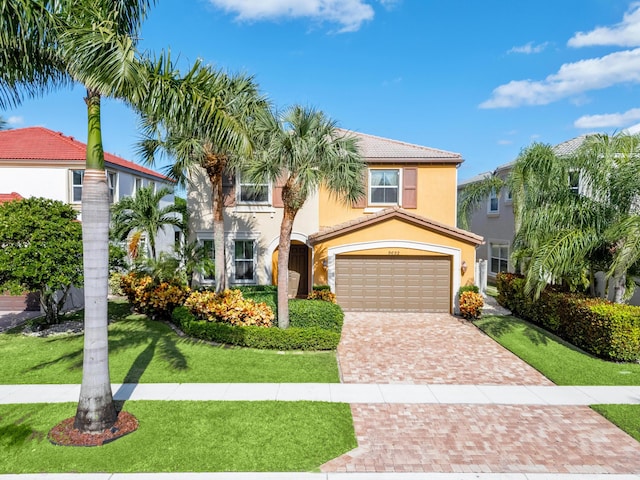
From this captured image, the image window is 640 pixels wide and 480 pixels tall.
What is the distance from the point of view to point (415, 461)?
6.10 metres

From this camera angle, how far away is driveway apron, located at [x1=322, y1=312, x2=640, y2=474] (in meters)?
6.05

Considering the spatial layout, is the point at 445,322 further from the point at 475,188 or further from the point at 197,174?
the point at 197,174

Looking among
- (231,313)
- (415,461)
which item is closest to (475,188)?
(231,313)

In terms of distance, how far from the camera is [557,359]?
1096cm

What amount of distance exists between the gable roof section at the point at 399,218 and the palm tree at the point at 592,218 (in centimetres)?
350

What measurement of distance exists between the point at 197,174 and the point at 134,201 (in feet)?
9.93

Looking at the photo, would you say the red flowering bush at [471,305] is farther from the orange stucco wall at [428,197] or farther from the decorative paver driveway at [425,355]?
the orange stucco wall at [428,197]

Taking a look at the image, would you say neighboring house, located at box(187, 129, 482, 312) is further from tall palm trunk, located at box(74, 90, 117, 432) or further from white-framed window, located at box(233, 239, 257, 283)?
tall palm trunk, located at box(74, 90, 117, 432)

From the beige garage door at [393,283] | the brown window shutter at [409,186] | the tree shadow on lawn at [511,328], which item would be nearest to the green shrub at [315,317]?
the beige garage door at [393,283]

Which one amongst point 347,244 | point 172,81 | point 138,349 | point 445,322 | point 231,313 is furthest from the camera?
point 347,244

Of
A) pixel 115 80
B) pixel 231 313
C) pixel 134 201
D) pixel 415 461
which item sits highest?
pixel 115 80

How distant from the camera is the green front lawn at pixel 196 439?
232 inches

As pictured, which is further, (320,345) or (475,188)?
(475,188)

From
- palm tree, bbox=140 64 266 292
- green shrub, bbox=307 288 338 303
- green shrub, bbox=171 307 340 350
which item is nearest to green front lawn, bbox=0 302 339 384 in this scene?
green shrub, bbox=171 307 340 350
